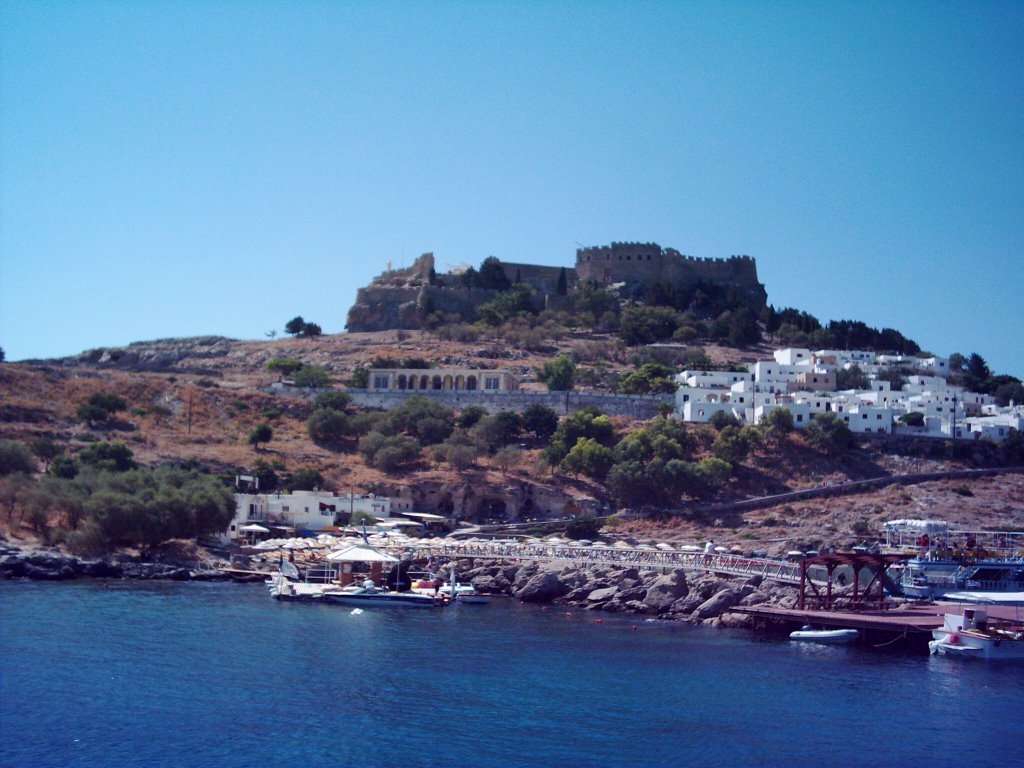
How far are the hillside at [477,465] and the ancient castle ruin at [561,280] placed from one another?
15.1 m

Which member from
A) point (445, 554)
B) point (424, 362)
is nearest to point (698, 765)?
point (445, 554)

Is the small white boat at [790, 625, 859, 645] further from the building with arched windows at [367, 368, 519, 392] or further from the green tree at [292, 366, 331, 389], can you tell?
the green tree at [292, 366, 331, 389]

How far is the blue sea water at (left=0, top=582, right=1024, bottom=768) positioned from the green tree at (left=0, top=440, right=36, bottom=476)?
1342 centimetres

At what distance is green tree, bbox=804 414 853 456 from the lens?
192 feet

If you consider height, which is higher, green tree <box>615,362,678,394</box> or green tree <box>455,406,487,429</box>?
green tree <box>615,362,678,394</box>

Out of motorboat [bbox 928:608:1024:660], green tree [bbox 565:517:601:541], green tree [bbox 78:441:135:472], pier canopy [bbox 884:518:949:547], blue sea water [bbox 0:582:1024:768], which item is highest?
green tree [bbox 78:441:135:472]

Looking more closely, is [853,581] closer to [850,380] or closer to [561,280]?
[850,380]

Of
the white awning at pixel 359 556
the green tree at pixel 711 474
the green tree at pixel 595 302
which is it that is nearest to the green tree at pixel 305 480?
the white awning at pixel 359 556

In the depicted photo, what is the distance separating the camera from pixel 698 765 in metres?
21.0

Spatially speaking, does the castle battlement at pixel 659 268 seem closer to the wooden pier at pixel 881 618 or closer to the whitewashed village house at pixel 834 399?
the whitewashed village house at pixel 834 399

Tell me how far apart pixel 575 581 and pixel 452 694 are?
1695 cm

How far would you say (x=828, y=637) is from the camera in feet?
110

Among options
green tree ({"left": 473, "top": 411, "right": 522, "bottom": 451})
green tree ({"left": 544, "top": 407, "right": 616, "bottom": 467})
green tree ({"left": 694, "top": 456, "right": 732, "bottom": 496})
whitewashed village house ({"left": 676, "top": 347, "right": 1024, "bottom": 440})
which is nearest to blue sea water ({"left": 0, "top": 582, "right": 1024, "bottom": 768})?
green tree ({"left": 694, "top": 456, "right": 732, "bottom": 496})

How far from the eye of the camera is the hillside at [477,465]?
168ft
